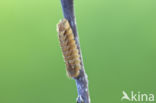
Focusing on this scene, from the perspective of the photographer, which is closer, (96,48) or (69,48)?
(69,48)

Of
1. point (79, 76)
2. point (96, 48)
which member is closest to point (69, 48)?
point (79, 76)

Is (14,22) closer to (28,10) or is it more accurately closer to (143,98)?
(28,10)

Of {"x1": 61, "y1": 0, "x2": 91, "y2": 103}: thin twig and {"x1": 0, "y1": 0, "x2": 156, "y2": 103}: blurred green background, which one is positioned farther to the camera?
{"x1": 0, "y1": 0, "x2": 156, "y2": 103}: blurred green background

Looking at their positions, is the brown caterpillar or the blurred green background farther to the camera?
the blurred green background

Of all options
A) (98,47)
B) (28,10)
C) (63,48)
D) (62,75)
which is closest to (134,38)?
(98,47)

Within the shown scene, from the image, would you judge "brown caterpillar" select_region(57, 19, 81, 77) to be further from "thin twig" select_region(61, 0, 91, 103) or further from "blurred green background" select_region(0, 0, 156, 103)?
"blurred green background" select_region(0, 0, 156, 103)

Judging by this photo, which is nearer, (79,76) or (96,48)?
(79,76)

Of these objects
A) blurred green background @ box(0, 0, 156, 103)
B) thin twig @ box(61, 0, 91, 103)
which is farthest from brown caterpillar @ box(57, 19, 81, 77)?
blurred green background @ box(0, 0, 156, 103)

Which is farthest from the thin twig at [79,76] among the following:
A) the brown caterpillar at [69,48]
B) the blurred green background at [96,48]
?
the blurred green background at [96,48]

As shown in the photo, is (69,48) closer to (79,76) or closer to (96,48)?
(79,76)
